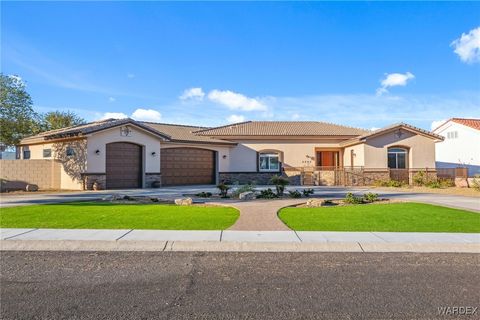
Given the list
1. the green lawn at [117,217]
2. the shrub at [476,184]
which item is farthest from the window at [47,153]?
the shrub at [476,184]

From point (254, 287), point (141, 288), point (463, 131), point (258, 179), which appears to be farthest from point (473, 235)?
point (463, 131)

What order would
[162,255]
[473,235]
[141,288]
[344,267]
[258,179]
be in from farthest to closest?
1. [258,179]
2. [473,235]
3. [162,255]
4. [344,267]
5. [141,288]

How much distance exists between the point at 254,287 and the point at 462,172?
28093 millimetres

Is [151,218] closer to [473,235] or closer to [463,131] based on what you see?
[473,235]

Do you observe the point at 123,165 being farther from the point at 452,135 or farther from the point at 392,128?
the point at 452,135

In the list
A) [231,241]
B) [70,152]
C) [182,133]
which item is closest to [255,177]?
[182,133]

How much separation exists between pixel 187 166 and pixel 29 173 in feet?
34.1

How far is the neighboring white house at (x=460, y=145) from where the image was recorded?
37.2m

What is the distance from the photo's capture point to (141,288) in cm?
524

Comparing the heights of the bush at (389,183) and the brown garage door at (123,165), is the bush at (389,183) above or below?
below

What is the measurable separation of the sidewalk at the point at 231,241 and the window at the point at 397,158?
20031mm

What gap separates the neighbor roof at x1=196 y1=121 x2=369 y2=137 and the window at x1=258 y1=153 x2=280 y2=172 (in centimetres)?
174

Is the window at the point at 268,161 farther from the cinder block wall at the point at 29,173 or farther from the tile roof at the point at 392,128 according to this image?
the cinder block wall at the point at 29,173

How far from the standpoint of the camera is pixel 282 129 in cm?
3294
